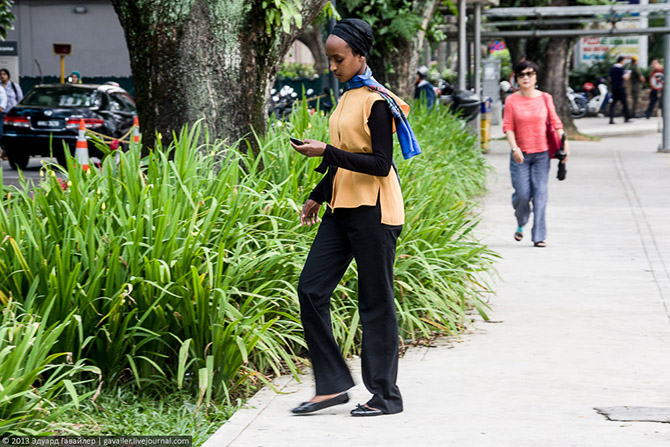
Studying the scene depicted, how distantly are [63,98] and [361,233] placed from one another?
16.1 m

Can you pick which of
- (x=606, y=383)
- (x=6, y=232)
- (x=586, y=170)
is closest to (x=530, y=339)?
(x=606, y=383)

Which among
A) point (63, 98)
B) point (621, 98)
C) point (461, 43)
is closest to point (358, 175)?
point (461, 43)

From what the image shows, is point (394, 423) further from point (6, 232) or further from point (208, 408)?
point (6, 232)

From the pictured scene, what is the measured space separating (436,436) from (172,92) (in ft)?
12.9

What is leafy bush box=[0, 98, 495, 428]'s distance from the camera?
16.6ft

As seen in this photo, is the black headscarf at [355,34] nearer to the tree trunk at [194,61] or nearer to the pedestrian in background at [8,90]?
the tree trunk at [194,61]

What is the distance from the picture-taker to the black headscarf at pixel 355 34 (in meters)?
4.68

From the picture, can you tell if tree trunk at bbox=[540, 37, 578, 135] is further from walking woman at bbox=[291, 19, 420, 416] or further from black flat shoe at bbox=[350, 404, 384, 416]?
black flat shoe at bbox=[350, 404, 384, 416]

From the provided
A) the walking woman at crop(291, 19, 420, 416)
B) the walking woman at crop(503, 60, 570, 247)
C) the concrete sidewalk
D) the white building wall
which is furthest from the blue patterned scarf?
the white building wall

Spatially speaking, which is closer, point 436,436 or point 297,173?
point 436,436

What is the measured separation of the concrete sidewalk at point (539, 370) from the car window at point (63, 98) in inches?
441

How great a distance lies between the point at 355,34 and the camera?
4.68m

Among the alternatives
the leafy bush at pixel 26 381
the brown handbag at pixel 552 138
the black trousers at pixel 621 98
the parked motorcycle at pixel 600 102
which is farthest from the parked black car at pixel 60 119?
the parked motorcycle at pixel 600 102

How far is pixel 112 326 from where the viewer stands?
506cm
